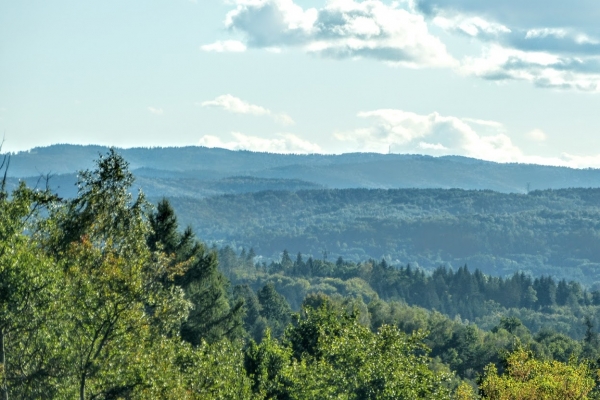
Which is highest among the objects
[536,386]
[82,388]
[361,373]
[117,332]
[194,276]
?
[117,332]

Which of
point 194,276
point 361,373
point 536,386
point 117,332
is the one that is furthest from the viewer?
point 194,276

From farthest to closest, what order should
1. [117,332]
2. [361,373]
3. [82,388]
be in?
[361,373], [117,332], [82,388]

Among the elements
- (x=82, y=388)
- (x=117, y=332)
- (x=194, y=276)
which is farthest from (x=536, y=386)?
(x=82, y=388)

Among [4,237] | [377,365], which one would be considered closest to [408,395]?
[377,365]

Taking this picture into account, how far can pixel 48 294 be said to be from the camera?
28.4 meters

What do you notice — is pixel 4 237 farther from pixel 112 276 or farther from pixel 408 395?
pixel 408 395

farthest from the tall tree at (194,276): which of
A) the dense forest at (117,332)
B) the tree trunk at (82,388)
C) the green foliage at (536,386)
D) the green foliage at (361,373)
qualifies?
the tree trunk at (82,388)

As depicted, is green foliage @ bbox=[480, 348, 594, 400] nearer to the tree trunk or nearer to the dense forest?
the dense forest

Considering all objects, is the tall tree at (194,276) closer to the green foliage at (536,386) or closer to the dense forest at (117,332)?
the dense forest at (117,332)

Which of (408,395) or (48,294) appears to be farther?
(408,395)

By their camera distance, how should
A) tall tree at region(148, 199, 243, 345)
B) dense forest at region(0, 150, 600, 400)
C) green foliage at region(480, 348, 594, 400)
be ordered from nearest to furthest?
1. dense forest at region(0, 150, 600, 400)
2. green foliage at region(480, 348, 594, 400)
3. tall tree at region(148, 199, 243, 345)

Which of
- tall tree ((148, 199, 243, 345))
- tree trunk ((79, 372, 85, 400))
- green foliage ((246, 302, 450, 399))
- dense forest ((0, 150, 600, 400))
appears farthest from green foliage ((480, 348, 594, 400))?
tree trunk ((79, 372, 85, 400))

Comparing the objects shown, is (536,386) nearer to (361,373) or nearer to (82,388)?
(361,373)

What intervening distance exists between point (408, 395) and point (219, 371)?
21.0 feet
